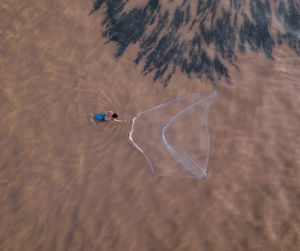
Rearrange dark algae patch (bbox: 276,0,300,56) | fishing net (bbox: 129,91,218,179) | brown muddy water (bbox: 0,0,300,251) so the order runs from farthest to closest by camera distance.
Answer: dark algae patch (bbox: 276,0,300,56), fishing net (bbox: 129,91,218,179), brown muddy water (bbox: 0,0,300,251)

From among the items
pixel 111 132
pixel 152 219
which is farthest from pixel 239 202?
pixel 111 132

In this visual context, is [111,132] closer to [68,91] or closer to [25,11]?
[68,91]

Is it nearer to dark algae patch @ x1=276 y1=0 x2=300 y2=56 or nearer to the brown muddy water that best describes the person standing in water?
the brown muddy water

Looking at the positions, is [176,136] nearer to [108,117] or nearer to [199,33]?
[108,117]

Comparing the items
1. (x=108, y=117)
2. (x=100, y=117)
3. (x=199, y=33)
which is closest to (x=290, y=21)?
(x=199, y=33)

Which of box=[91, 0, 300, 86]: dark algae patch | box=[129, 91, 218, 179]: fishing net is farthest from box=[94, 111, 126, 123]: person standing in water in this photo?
box=[91, 0, 300, 86]: dark algae patch

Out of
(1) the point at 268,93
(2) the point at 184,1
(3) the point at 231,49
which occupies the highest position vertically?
(2) the point at 184,1

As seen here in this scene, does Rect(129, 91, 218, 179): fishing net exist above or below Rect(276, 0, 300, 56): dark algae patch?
below
